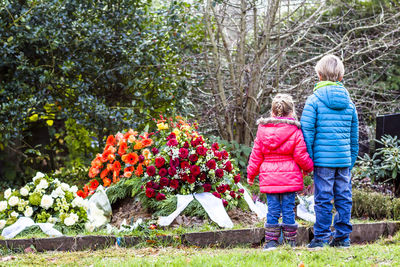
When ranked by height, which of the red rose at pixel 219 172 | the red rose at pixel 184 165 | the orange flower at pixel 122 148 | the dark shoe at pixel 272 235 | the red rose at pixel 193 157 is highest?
the orange flower at pixel 122 148

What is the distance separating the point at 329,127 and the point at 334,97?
0.27 m

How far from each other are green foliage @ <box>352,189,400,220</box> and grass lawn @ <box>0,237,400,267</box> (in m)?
1.90

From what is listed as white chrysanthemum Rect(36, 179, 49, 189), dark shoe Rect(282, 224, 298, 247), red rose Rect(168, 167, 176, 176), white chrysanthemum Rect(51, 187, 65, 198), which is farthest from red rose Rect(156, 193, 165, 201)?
dark shoe Rect(282, 224, 298, 247)

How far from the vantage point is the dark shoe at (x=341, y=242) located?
397 cm

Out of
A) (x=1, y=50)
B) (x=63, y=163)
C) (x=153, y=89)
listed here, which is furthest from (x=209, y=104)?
(x=1, y=50)

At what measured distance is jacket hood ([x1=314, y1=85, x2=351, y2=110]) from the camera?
12.8 feet

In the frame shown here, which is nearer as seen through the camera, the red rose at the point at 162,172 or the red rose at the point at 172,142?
the red rose at the point at 162,172

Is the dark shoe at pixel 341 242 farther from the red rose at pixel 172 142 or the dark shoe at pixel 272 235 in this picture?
the red rose at pixel 172 142

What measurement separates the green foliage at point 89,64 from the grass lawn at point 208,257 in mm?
3235

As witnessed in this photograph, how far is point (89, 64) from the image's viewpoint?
23.9 feet

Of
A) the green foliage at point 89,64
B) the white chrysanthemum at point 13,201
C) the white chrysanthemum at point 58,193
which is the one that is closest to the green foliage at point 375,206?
the green foliage at point 89,64

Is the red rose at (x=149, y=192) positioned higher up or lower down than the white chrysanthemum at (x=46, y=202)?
higher up

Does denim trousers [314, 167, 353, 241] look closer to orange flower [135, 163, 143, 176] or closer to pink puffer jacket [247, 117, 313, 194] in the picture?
pink puffer jacket [247, 117, 313, 194]

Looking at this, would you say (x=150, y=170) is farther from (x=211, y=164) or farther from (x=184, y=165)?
(x=211, y=164)
